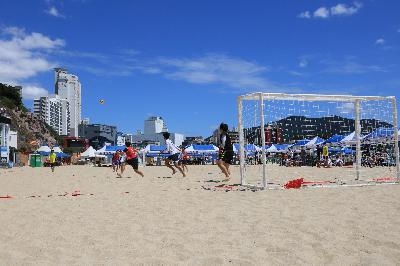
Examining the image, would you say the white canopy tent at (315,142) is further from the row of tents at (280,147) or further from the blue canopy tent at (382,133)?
the blue canopy tent at (382,133)

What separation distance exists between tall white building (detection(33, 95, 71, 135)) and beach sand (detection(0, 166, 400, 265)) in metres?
188

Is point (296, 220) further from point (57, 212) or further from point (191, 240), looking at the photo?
point (57, 212)

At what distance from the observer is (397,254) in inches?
134

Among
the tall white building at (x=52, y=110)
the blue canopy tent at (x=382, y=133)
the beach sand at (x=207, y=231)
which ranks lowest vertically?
the beach sand at (x=207, y=231)

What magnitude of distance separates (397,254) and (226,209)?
2.84 m

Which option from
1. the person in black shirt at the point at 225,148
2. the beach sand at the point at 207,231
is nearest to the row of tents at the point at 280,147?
the person in black shirt at the point at 225,148

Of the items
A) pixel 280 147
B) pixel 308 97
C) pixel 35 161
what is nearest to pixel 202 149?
pixel 280 147

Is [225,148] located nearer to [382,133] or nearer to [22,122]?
[382,133]

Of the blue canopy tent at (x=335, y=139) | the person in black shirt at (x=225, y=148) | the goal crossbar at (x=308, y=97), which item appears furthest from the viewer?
the blue canopy tent at (x=335, y=139)

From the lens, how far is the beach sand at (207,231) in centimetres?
347

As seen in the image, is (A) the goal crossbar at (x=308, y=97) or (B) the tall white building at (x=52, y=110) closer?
(A) the goal crossbar at (x=308, y=97)

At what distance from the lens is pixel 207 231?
4465 millimetres

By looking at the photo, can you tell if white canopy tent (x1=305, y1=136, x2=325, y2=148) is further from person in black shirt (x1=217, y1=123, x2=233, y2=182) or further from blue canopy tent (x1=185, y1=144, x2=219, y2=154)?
person in black shirt (x1=217, y1=123, x2=233, y2=182)

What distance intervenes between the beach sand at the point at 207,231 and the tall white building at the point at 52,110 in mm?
187738
